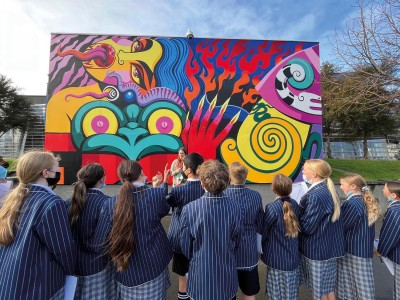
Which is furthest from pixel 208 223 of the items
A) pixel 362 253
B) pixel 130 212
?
pixel 362 253

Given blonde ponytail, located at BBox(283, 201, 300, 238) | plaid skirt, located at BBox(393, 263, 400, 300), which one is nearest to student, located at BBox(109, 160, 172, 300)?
blonde ponytail, located at BBox(283, 201, 300, 238)

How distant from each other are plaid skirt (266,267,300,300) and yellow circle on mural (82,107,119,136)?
521 cm

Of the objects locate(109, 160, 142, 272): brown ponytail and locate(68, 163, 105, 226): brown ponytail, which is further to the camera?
locate(68, 163, 105, 226): brown ponytail

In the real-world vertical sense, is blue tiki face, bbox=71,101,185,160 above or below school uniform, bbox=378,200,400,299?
above

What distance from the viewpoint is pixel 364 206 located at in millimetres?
2658

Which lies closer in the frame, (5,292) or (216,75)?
(5,292)

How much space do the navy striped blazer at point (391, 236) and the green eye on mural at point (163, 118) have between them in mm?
4819

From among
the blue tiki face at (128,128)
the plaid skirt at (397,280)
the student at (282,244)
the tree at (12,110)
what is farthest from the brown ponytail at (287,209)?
the tree at (12,110)

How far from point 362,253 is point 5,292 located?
10.3 feet

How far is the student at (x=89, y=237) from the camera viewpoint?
2.04 m

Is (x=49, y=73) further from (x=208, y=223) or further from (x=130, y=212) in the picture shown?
(x=208, y=223)

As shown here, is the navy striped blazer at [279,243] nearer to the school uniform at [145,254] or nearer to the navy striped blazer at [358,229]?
the navy striped blazer at [358,229]

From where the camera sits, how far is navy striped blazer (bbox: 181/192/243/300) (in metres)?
1.92

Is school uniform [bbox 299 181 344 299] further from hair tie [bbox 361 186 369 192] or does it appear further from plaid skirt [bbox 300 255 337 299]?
hair tie [bbox 361 186 369 192]
